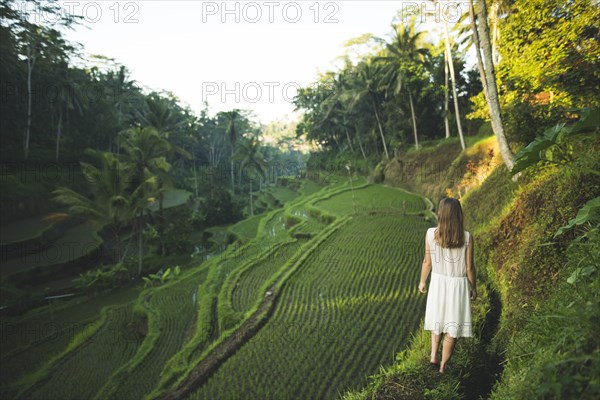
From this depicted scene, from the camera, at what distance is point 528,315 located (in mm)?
3250

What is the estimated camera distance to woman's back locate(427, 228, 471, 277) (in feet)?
8.45

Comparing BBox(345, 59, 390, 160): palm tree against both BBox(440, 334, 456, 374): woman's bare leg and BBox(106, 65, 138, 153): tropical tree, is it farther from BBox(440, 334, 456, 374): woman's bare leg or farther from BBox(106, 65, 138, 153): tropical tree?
BBox(440, 334, 456, 374): woman's bare leg

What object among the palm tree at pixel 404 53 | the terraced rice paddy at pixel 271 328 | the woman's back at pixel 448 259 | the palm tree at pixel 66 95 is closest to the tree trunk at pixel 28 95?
the palm tree at pixel 66 95

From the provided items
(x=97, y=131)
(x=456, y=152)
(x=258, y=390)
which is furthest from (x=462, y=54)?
(x=97, y=131)

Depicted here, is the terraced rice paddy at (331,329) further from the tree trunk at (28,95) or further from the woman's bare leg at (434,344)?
the tree trunk at (28,95)

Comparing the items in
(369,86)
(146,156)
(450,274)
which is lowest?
(450,274)

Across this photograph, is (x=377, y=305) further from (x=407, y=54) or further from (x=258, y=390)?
(x=407, y=54)

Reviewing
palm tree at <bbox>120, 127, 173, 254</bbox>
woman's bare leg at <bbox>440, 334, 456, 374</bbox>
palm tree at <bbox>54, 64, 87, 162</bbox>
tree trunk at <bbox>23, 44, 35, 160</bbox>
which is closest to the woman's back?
woman's bare leg at <bbox>440, 334, 456, 374</bbox>

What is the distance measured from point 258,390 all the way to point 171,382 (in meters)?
1.86

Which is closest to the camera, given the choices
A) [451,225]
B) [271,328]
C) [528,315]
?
[451,225]

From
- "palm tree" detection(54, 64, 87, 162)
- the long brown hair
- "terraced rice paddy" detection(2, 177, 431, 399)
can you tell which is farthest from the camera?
"palm tree" detection(54, 64, 87, 162)

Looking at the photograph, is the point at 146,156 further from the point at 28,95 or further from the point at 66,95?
the point at 28,95

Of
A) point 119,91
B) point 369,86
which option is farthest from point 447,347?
point 119,91

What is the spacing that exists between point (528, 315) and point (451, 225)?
5.57 ft
